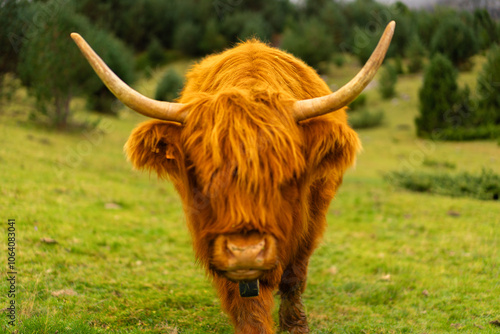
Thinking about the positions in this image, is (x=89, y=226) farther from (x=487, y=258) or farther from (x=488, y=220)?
(x=488, y=220)

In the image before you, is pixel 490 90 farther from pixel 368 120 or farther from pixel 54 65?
pixel 54 65

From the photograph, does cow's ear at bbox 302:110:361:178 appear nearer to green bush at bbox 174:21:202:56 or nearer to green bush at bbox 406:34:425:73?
green bush at bbox 406:34:425:73

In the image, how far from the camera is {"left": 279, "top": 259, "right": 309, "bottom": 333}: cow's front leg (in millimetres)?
3863

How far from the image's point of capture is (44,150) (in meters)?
10.7

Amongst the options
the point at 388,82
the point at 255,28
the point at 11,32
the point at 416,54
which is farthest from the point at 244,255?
the point at 255,28

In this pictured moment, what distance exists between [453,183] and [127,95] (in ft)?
30.0

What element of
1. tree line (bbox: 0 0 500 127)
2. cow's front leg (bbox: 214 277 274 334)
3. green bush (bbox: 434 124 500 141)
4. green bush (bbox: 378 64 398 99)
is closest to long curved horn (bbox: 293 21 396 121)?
cow's front leg (bbox: 214 277 274 334)

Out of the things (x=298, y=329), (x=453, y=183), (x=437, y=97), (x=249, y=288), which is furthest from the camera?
(x=437, y=97)

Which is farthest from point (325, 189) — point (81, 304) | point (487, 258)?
point (487, 258)

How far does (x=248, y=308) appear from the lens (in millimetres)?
3139

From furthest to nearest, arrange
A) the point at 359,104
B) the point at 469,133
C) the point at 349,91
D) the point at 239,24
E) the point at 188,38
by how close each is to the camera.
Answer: the point at 239,24 → the point at 188,38 → the point at 359,104 → the point at 469,133 → the point at 349,91

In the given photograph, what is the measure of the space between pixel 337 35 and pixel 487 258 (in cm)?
4130

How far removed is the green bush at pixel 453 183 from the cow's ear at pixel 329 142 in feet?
24.3

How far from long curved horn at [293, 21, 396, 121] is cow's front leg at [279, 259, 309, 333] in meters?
1.64
